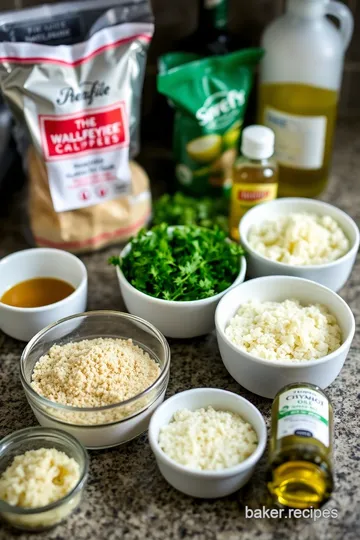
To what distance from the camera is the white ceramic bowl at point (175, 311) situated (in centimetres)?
104

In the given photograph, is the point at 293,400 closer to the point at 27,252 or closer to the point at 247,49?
the point at 27,252

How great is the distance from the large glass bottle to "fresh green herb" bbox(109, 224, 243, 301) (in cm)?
32

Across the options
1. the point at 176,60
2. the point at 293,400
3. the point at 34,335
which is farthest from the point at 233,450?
the point at 176,60

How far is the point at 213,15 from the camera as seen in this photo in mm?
1297

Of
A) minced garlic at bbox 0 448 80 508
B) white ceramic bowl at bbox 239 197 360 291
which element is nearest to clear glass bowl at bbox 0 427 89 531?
minced garlic at bbox 0 448 80 508

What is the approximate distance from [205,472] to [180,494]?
86mm

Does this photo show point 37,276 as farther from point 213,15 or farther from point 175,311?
point 213,15

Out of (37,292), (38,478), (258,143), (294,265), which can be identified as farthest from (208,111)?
(38,478)

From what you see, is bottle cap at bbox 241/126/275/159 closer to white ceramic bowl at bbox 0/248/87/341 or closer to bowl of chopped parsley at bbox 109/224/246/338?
bowl of chopped parsley at bbox 109/224/246/338

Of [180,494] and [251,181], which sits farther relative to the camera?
[251,181]

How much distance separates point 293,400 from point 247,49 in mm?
764

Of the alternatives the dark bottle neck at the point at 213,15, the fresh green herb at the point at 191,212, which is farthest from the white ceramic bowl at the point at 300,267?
the dark bottle neck at the point at 213,15

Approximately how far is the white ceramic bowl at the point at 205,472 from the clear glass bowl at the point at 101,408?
0.11ft

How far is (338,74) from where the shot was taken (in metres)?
1.35
